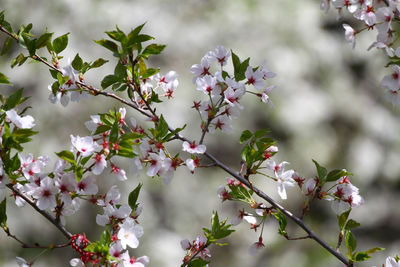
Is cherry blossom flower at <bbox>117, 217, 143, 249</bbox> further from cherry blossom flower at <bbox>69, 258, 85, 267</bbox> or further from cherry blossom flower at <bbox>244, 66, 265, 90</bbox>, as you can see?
cherry blossom flower at <bbox>244, 66, 265, 90</bbox>

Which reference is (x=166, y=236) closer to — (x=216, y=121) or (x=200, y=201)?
(x=200, y=201)

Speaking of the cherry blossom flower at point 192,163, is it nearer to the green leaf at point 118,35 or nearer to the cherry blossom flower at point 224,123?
the cherry blossom flower at point 224,123

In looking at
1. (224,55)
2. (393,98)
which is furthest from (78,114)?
(393,98)

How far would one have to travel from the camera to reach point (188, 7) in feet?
8.18

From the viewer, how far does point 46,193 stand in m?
Result: 0.75

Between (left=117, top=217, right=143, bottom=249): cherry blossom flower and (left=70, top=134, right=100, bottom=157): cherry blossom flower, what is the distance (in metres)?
0.13

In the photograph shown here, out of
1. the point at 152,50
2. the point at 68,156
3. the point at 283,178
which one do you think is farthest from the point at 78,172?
the point at 283,178

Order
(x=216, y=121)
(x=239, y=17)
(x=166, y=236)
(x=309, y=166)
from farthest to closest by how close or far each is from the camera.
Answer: (x=239, y=17), (x=309, y=166), (x=166, y=236), (x=216, y=121)

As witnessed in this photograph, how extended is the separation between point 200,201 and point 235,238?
0.24 meters

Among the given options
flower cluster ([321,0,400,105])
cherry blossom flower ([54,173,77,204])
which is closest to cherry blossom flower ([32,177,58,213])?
cherry blossom flower ([54,173,77,204])

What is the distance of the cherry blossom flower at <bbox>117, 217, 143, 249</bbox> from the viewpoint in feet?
2.48

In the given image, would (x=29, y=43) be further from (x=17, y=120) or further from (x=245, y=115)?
(x=245, y=115)

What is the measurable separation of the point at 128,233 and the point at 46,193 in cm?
14

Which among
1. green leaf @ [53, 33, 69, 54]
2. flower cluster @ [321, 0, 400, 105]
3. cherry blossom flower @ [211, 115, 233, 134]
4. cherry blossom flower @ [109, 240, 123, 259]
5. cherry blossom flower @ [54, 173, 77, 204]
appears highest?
flower cluster @ [321, 0, 400, 105]
